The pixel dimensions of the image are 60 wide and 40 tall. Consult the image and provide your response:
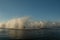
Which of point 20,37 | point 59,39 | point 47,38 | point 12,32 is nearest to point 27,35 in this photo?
point 20,37

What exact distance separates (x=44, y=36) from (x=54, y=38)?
182cm

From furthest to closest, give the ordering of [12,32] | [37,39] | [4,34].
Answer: [12,32]
[4,34]
[37,39]

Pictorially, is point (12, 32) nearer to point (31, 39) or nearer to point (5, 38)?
point (5, 38)

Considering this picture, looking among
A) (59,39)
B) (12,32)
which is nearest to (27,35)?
(12,32)

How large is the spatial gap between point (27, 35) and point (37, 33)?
2.45 metres

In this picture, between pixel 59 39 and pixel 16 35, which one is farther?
pixel 16 35

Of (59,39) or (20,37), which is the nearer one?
(59,39)

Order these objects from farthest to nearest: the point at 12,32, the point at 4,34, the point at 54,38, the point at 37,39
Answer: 1. the point at 12,32
2. the point at 4,34
3. the point at 37,39
4. the point at 54,38

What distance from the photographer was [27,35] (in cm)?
2477

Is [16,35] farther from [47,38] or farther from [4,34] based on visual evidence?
[47,38]

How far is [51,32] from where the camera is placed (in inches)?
912

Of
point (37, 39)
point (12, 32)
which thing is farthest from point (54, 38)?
point (12, 32)

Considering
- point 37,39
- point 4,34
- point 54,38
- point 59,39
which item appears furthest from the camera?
point 4,34

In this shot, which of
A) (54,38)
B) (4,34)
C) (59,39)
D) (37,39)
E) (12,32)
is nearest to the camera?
(59,39)
